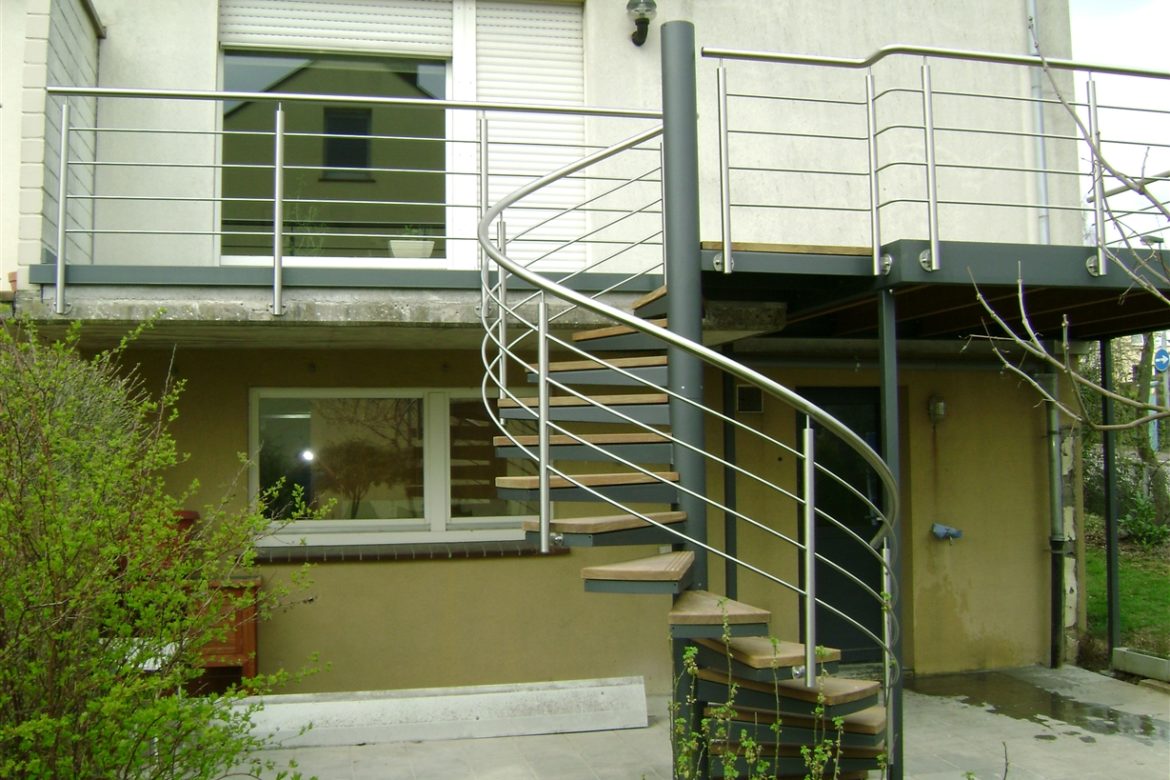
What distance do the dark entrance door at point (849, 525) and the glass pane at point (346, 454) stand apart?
2602mm

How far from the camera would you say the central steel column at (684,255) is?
4.31 metres

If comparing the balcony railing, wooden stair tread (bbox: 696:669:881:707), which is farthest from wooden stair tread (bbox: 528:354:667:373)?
wooden stair tread (bbox: 696:669:881:707)

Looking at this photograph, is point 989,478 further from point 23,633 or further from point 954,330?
point 23,633

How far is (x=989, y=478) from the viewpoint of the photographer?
6965mm

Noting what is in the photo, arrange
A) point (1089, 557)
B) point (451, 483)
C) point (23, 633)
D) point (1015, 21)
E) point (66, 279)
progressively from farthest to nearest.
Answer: point (1089, 557) → point (1015, 21) → point (451, 483) → point (66, 279) → point (23, 633)

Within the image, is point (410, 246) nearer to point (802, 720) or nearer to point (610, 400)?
point (610, 400)

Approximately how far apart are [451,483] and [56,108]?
9.47 feet

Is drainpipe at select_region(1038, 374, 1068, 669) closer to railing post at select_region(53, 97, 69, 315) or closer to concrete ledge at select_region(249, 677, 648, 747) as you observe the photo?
concrete ledge at select_region(249, 677, 648, 747)

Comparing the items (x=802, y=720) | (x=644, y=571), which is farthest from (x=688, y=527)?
(x=802, y=720)

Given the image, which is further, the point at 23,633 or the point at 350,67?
the point at 350,67

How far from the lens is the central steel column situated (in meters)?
4.31

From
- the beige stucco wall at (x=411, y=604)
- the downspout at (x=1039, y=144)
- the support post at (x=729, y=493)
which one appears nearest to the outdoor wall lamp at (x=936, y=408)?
the downspout at (x=1039, y=144)

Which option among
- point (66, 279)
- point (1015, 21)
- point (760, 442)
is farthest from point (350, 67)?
point (1015, 21)

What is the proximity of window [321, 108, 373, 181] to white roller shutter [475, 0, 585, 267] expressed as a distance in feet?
2.47
